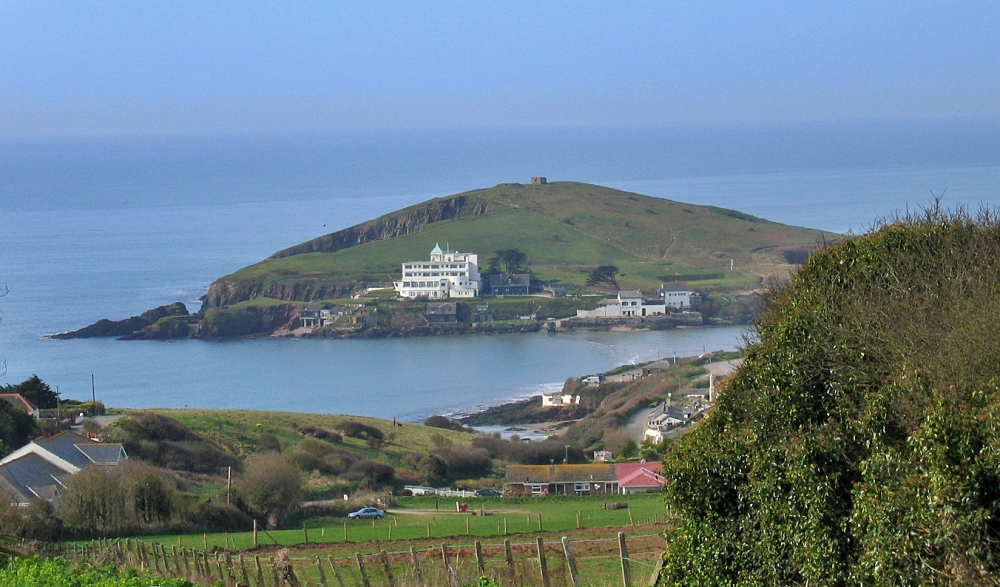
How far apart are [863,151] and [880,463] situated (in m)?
192

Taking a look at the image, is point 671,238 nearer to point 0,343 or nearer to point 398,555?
point 0,343

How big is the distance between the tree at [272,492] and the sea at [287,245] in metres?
8.18

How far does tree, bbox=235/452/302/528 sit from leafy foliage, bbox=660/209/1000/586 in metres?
8.85

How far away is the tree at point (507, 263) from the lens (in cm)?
6625

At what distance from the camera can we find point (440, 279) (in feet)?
210

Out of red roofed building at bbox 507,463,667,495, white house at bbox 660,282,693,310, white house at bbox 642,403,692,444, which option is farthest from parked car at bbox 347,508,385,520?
white house at bbox 660,282,693,310

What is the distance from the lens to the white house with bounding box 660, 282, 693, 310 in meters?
58.5

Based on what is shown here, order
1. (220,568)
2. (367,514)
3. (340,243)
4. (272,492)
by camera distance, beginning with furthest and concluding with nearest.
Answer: (340,243), (367,514), (272,492), (220,568)

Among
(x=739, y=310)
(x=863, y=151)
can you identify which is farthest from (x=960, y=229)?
(x=863, y=151)

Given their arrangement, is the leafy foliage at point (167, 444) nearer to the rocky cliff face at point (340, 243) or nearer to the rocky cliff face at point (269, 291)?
the rocky cliff face at point (340, 243)

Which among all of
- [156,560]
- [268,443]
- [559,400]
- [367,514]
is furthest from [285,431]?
[156,560]

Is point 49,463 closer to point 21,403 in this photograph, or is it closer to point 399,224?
point 21,403

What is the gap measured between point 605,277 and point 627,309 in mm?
5497

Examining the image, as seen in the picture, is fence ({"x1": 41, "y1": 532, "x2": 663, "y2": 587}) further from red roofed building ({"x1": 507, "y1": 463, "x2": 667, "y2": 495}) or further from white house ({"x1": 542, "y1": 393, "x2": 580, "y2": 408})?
white house ({"x1": 542, "y1": 393, "x2": 580, "y2": 408})
